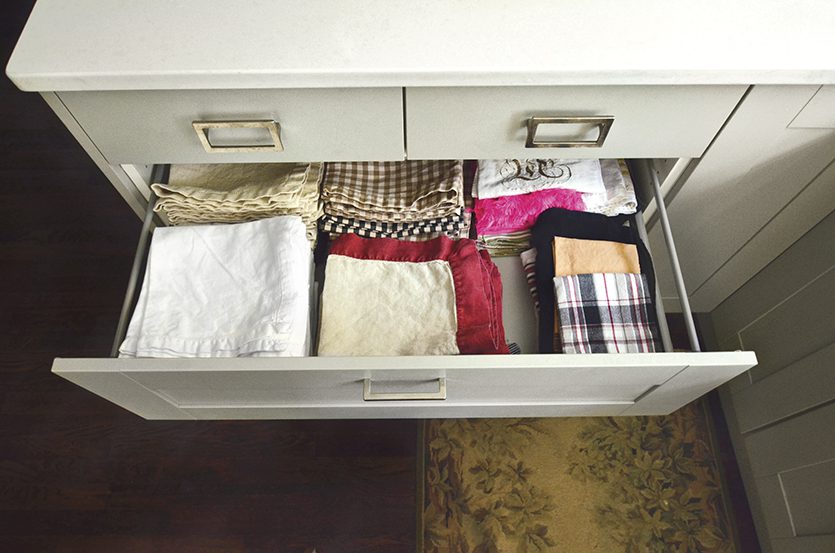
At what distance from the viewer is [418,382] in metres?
0.91

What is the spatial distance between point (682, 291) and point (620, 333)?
121 millimetres

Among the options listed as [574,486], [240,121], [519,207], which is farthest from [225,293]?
[574,486]

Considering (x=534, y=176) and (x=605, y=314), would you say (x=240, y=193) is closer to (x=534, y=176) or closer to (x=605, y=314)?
(x=534, y=176)

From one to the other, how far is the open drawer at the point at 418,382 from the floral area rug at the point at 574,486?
0.65 feet

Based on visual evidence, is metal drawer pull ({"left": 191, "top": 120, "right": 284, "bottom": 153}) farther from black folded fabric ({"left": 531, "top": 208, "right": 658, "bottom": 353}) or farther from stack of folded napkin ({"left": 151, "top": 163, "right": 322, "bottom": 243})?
black folded fabric ({"left": 531, "top": 208, "right": 658, "bottom": 353})

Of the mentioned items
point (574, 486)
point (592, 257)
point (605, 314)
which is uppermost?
point (592, 257)

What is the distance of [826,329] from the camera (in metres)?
1.08

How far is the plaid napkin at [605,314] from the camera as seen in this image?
1.00 m

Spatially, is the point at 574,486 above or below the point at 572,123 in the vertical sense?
below

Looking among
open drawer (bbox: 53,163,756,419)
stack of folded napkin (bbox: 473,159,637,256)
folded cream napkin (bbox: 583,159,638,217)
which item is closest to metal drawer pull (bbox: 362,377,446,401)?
open drawer (bbox: 53,163,756,419)

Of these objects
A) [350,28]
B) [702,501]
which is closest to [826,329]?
[702,501]

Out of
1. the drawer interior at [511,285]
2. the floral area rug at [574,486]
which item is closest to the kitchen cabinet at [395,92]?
the drawer interior at [511,285]

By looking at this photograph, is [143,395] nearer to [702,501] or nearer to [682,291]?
[682,291]

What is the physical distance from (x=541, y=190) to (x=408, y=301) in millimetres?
310
